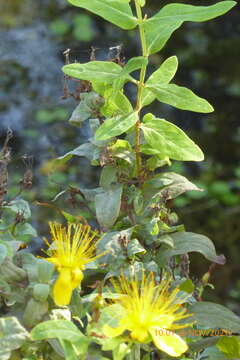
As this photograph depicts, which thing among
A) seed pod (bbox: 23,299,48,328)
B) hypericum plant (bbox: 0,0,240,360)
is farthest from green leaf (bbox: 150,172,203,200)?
seed pod (bbox: 23,299,48,328)

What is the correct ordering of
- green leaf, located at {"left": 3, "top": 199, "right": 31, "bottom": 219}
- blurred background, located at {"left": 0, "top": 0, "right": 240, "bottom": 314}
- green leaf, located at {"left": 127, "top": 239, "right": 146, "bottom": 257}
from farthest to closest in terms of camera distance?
blurred background, located at {"left": 0, "top": 0, "right": 240, "bottom": 314} < green leaf, located at {"left": 3, "top": 199, "right": 31, "bottom": 219} < green leaf, located at {"left": 127, "top": 239, "right": 146, "bottom": 257}

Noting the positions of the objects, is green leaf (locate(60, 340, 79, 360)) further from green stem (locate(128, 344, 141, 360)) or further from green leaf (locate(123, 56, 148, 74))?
green leaf (locate(123, 56, 148, 74))

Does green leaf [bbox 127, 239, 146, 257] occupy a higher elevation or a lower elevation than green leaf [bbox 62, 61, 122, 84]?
lower

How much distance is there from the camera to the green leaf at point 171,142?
808 millimetres

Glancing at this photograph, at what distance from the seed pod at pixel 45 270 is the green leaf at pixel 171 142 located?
186mm

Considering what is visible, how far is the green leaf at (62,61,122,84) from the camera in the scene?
81cm

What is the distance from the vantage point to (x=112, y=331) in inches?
26.2

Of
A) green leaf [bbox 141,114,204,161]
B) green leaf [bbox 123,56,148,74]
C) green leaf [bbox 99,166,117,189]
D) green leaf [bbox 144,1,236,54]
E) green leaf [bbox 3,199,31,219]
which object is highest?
green leaf [bbox 144,1,236,54]

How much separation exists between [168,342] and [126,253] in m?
0.14

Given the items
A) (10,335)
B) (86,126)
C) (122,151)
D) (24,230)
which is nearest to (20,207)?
(24,230)

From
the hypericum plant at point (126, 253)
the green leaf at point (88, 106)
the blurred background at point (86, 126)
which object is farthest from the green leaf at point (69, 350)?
the blurred background at point (86, 126)

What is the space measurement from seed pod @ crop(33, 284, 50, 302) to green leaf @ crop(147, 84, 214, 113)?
9.7 inches

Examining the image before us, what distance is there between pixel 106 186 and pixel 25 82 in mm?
2513

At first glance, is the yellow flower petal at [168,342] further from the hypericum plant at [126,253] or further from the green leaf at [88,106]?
the green leaf at [88,106]
